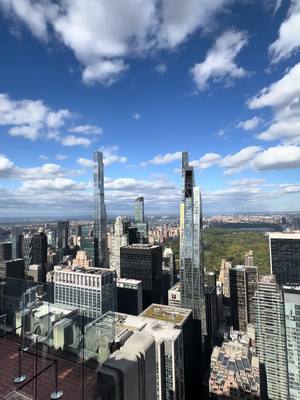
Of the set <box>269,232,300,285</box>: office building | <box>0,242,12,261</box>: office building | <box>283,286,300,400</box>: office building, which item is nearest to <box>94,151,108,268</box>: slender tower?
<box>0,242,12,261</box>: office building

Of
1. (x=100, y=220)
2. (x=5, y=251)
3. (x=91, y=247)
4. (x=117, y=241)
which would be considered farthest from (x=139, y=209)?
(x=5, y=251)

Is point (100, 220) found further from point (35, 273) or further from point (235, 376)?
point (235, 376)

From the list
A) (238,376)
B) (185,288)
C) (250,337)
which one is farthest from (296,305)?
(185,288)

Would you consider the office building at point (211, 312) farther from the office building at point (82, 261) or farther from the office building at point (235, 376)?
the office building at point (82, 261)

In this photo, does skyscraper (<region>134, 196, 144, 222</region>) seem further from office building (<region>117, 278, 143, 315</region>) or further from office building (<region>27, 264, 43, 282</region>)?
office building (<region>117, 278, 143, 315</region>)

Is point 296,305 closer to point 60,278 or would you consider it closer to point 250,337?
point 250,337

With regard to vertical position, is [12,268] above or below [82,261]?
above
